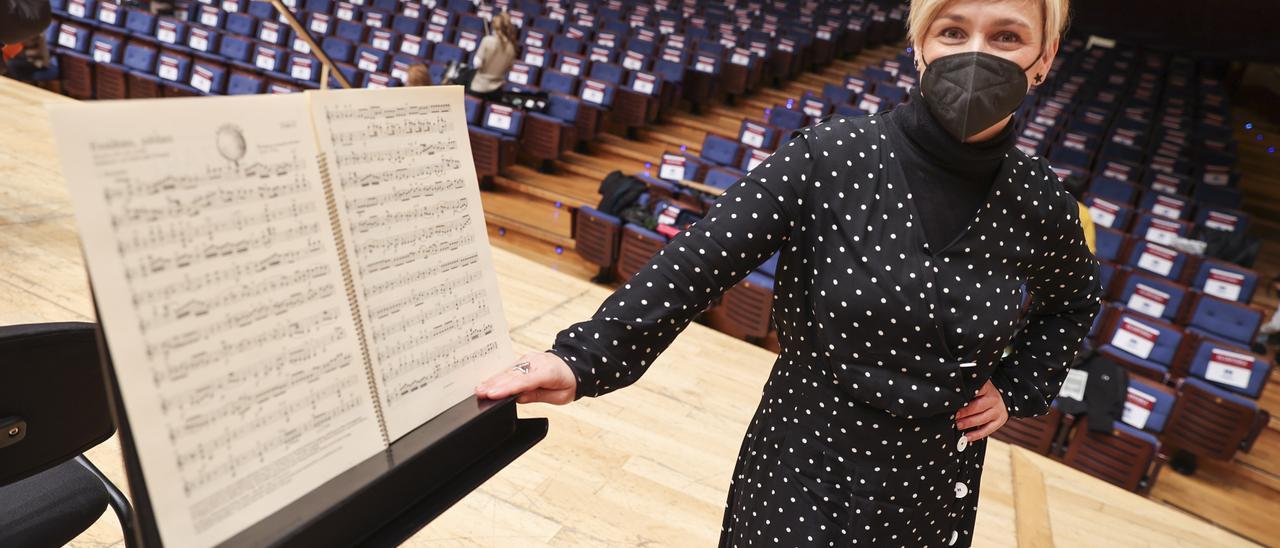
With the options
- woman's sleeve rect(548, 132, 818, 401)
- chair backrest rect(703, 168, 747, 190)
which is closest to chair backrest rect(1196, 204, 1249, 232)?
chair backrest rect(703, 168, 747, 190)

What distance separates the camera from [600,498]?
2.13 meters

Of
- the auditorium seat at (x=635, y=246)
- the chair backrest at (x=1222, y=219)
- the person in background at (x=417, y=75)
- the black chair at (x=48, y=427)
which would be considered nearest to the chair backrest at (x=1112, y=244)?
the chair backrest at (x=1222, y=219)

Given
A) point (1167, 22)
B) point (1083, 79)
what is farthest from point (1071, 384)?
→ point (1167, 22)

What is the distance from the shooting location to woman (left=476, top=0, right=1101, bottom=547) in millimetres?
912

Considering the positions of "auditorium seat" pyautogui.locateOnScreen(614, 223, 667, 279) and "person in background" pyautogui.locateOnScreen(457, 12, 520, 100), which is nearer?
"auditorium seat" pyautogui.locateOnScreen(614, 223, 667, 279)

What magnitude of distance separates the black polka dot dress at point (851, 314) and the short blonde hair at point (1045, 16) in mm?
114

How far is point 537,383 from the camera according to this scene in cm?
87

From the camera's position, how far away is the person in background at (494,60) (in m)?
5.98

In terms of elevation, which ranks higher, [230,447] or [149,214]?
[149,214]

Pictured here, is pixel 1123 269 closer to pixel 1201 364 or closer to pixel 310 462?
pixel 1201 364

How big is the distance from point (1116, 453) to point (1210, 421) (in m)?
0.69

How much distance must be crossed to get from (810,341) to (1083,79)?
35.4ft

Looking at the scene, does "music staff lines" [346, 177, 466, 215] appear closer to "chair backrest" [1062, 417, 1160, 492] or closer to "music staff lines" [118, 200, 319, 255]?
"music staff lines" [118, 200, 319, 255]

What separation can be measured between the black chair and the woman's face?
117 cm
